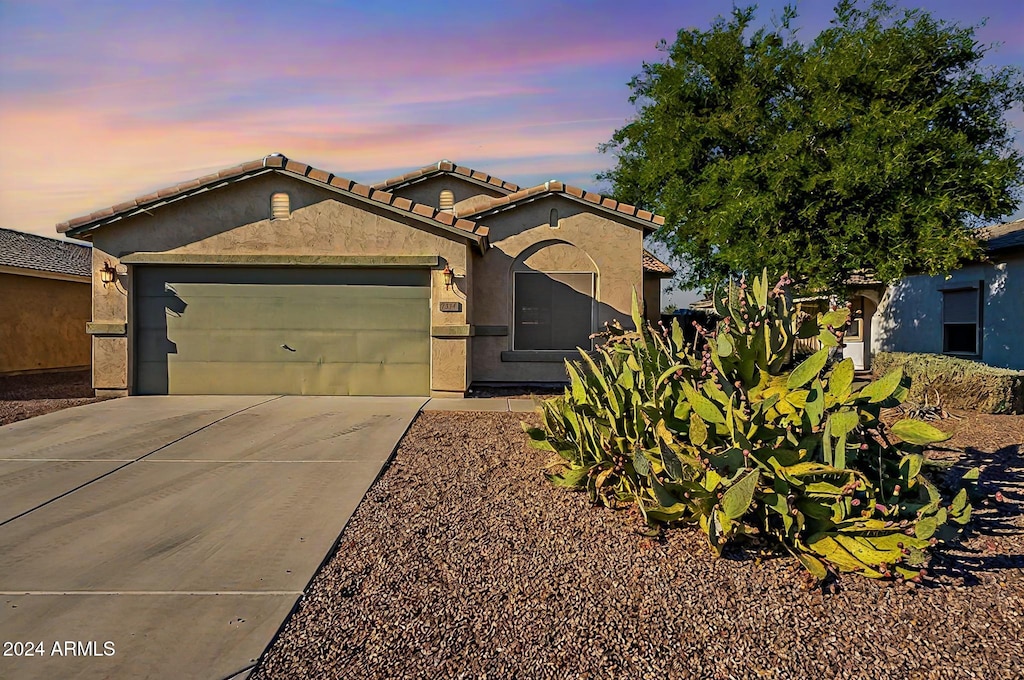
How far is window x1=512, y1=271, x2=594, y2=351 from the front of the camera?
12977mm

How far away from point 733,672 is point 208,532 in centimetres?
382

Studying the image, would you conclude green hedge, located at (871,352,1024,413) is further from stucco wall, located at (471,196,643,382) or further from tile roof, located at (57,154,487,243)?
tile roof, located at (57,154,487,243)

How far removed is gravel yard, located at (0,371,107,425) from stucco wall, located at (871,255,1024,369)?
1739 centimetres

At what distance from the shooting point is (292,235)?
11445 mm

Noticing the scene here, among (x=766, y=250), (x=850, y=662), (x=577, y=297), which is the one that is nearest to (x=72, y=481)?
(x=850, y=662)

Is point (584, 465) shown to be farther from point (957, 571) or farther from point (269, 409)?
point (269, 409)

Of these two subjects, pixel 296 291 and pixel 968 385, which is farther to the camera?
pixel 296 291

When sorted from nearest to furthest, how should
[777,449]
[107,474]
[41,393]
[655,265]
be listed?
[777,449] → [107,474] → [41,393] → [655,265]

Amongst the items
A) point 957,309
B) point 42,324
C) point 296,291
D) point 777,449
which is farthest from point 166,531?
point 957,309

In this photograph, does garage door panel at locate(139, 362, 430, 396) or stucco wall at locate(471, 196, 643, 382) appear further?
stucco wall at locate(471, 196, 643, 382)

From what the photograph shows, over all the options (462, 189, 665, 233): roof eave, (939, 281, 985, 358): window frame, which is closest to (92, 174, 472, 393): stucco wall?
(462, 189, 665, 233): roof eave

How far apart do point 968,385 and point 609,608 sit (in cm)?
917

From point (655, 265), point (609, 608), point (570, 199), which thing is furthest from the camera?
point (655, 265)

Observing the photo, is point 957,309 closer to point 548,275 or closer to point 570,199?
point 570,199
